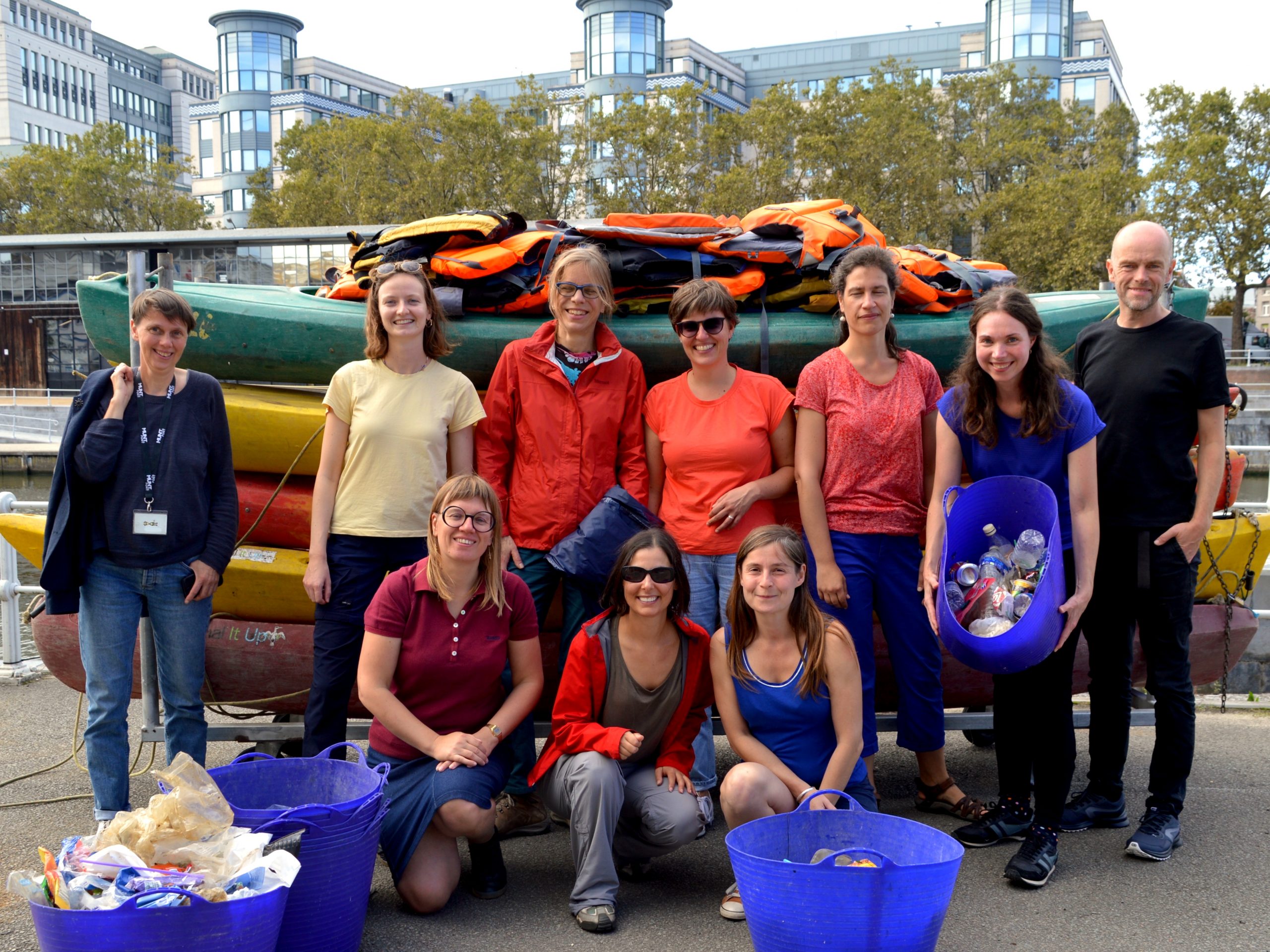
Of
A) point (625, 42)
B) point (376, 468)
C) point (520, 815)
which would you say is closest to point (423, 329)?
point (376, 468)

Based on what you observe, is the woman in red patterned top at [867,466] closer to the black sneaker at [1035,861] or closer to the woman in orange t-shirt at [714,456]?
the woman in orange t-shirt at [714,456]

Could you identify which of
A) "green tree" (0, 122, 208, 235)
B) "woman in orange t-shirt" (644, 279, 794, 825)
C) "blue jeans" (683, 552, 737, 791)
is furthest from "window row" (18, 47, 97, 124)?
"blue jeans" (683, 552, 737, 791)

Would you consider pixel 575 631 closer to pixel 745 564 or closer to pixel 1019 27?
pixel 745 564

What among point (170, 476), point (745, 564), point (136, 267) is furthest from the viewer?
point (136, 267)

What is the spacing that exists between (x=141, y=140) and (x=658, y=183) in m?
25.8

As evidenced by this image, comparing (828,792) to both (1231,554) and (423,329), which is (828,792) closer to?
(423,329)

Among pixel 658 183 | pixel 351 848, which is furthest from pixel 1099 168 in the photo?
pixel 351 848

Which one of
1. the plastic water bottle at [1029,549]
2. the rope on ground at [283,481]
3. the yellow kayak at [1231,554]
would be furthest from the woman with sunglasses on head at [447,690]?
the yellow kayak at [1231,554]

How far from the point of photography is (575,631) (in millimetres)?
4324

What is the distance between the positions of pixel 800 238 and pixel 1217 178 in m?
33.5

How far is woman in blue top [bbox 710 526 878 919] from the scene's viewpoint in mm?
3590

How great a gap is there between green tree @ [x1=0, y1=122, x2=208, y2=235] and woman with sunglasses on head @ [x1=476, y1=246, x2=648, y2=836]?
4495cm

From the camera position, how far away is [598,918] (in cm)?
351

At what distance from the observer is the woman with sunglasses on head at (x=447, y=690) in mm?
3588
